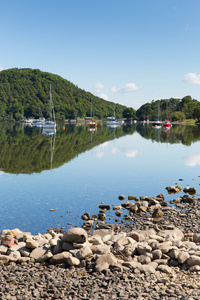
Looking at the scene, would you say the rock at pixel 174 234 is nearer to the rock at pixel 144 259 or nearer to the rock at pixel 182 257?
the rock at pixel 182 257

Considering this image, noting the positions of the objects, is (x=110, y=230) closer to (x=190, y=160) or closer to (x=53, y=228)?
(x=53, y=228)

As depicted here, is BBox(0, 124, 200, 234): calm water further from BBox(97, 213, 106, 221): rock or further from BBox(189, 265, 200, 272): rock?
BBox(189, 265, 200, 272): rock

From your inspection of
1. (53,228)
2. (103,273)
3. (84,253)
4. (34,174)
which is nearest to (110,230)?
(53,228)

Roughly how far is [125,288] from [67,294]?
2.00m

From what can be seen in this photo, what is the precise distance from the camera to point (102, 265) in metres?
11.7

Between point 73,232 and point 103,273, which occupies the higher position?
point 73,232

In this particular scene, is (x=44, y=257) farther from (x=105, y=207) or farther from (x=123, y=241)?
(x=105, y=207)

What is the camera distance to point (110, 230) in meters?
16.9

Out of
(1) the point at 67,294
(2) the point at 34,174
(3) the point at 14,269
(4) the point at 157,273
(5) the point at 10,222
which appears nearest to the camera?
(1) the point at 67,294

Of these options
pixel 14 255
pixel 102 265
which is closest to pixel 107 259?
pixel 102 265

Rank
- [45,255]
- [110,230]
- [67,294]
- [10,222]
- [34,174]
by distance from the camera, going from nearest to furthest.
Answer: [67,294]
[45,255]
[110,230]
[10,222]
[34,174]

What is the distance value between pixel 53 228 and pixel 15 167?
22.4m

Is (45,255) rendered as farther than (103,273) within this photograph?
Yes

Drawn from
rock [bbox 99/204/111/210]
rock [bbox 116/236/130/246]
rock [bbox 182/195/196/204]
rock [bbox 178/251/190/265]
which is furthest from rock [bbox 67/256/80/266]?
rock [bbox 182/195/196/204]
